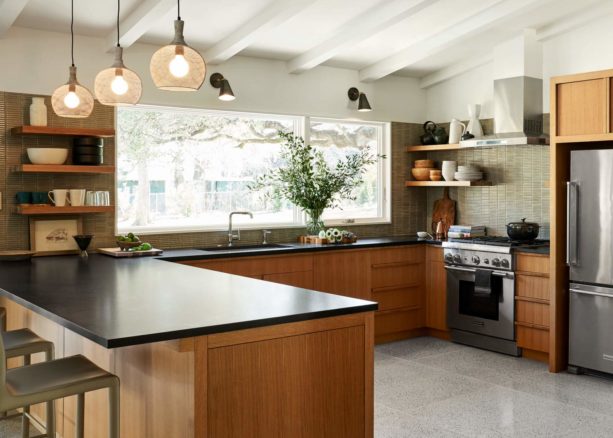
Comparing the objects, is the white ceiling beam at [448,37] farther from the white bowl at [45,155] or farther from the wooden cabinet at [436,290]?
the white bowl at [45,155]

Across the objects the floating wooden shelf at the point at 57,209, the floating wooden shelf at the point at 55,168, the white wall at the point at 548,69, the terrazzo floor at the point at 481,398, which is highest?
the white wall at the point at 548,69

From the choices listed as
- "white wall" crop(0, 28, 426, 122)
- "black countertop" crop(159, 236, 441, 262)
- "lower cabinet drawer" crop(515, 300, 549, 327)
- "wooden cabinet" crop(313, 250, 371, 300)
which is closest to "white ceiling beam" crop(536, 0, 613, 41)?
"white wall" crop(0, 28, 426, 122)

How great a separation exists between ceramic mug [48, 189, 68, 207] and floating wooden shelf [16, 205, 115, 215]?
0.04m

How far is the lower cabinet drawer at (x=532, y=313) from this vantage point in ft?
18.0

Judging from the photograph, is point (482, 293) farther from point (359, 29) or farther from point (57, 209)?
point (57, 209)

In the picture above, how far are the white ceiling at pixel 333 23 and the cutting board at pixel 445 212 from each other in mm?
1433

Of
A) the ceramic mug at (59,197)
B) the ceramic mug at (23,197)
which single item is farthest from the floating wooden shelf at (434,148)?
the ceramic mug at (23,197)

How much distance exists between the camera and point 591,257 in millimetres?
5020

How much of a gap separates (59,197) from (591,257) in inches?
152

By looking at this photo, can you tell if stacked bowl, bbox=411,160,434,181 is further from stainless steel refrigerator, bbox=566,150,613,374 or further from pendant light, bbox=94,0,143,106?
pendant light, bbox=94,0,143,106

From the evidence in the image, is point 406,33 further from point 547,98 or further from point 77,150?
point 77,150

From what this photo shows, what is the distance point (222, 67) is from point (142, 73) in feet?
2.38

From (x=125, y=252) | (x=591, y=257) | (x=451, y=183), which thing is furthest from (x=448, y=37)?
(x=125, y=252)

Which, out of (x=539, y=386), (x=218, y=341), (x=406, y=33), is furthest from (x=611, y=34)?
(x=218, y=341)
